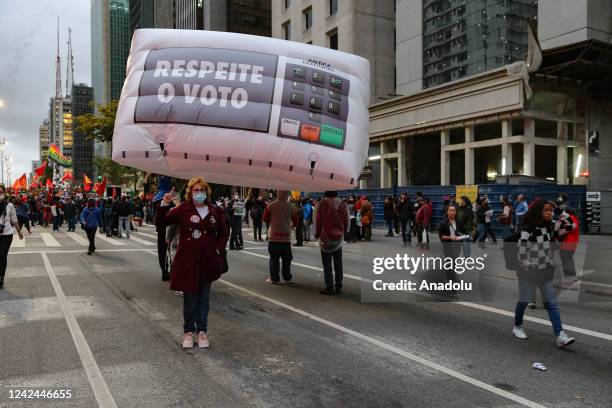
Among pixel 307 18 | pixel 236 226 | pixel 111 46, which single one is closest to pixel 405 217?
pixel 236 226

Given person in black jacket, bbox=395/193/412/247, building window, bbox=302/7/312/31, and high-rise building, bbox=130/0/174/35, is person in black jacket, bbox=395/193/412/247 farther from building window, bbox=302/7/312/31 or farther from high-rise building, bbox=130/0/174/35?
high-rise building, bbox=130/0/174/35

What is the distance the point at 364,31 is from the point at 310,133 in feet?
94.7

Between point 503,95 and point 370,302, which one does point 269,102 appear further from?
point 503,95

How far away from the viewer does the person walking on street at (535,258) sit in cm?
606

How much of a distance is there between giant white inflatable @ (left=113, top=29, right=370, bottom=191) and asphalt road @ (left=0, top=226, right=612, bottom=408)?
210 centimetres

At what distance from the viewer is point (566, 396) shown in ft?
14.4

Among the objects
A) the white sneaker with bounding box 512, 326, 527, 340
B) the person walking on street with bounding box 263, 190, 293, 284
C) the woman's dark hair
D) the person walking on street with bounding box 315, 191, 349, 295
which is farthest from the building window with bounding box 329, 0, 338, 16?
the white sneaker with bounding box 512, 326, 527, 340

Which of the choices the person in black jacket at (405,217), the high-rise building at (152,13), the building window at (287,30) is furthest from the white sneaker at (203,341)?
the high-rise building at (152,13)

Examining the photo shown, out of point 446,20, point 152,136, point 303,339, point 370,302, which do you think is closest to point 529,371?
point 303,339

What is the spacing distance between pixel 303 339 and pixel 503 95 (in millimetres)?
19167

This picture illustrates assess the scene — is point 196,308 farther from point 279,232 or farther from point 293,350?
point 279,232

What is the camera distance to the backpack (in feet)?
20.9

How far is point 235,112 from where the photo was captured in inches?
271

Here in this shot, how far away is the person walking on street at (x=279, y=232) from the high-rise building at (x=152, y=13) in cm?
9222
